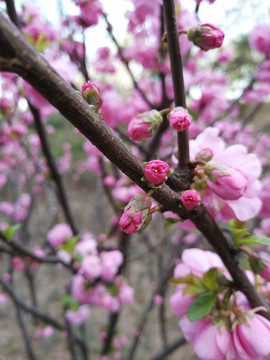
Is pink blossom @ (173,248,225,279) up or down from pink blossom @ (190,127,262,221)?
down

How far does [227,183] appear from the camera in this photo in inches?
18.5

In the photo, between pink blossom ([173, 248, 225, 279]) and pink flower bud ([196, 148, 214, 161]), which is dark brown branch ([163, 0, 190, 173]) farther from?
pink blossom ([173, 248, 225, 279])

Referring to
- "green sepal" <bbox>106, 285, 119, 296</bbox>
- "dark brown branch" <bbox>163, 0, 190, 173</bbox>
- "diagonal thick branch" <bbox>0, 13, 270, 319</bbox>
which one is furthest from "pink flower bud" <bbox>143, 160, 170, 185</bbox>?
"green sepal" <bbox>106, 285, 119, 296</bbox>

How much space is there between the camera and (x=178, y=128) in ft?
1.47

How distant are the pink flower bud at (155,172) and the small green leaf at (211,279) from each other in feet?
1.01

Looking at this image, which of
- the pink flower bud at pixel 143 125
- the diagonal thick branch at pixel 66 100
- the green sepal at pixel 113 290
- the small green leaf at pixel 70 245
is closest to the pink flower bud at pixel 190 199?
the diagonal thick branch at pixel 66 100

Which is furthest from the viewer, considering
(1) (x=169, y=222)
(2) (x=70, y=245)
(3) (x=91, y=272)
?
(3) (x=91, y=272)

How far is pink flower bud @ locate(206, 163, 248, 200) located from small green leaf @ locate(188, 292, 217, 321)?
0.23 metres

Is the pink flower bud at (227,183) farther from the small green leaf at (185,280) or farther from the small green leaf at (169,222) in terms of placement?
the small green leaf at (185,280)

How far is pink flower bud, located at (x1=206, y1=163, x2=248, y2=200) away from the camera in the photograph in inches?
18.3

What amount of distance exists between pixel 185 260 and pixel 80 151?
A: 7982 mm

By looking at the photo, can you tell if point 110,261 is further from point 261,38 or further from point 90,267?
point 261,38

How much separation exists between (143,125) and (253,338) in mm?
430

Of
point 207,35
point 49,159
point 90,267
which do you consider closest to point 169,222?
point 207,35
